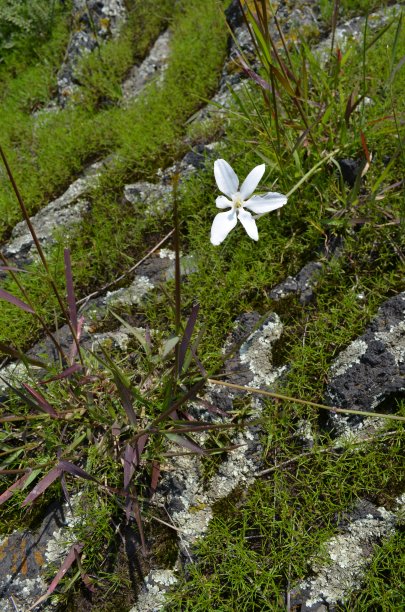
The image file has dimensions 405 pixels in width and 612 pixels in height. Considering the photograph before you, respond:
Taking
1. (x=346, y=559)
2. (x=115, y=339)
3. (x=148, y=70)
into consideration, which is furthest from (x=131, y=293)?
(x=148, y=70)

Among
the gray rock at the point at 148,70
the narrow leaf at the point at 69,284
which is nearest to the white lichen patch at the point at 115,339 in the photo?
the narrow leaf at the point at 69,284

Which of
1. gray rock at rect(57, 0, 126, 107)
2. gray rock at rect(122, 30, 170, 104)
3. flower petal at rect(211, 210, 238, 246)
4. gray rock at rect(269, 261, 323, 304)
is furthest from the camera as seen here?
gray rock at rect(57, 0, 126, 107)

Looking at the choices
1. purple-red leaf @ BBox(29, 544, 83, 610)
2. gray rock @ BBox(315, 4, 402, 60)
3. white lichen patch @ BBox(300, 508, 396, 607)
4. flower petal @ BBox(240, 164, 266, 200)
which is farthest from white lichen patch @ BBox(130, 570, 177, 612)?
gray rock @ BBox(315, 4, 402, 60)

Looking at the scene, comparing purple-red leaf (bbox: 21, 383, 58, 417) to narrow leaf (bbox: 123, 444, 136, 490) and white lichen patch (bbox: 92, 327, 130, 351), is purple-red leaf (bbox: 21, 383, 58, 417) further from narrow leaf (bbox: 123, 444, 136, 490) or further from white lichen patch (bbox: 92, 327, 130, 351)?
white lichen patch (bbox: 92, 327, 130, 351)

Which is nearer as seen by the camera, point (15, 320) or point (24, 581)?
point (24, 581)

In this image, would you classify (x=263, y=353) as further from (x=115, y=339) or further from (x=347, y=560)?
(x=347, y=560)

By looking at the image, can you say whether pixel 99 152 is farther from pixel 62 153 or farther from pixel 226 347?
pixel 226 347

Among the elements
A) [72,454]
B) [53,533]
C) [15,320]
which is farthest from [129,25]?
[53,533]
